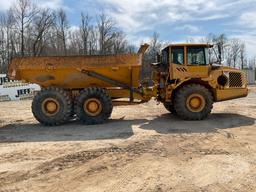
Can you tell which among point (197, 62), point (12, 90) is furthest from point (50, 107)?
point (12, 90)

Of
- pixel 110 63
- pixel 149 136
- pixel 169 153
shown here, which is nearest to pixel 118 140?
pixel 149 136

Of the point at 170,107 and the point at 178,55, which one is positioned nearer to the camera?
the point at 178,55

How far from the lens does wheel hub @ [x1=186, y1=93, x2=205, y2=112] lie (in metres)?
13.3

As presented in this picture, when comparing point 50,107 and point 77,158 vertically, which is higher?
point 50,107

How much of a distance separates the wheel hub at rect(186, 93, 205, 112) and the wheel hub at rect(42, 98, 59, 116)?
4.28 metres

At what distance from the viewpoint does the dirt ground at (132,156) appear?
6.45 meters

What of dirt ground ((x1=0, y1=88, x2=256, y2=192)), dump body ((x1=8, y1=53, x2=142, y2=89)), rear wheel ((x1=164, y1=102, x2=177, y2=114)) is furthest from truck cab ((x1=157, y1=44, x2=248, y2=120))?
dump body ((x1=8, y1=53, x2=142, y2=89))

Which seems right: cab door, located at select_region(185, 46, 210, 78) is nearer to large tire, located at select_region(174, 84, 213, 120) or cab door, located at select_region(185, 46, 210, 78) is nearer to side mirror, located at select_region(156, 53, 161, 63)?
large tire, located at select_region(174, 84, 213, 120)

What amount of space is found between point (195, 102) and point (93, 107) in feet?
11.0

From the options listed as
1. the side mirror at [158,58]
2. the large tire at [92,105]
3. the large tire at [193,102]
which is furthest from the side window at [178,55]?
the large tire at [92,105]

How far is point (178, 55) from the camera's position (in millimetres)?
13492

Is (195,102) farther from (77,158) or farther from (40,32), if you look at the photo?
(40,32)

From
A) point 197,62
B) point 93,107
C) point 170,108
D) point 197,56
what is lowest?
point 170,108

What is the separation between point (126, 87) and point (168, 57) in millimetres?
1724
